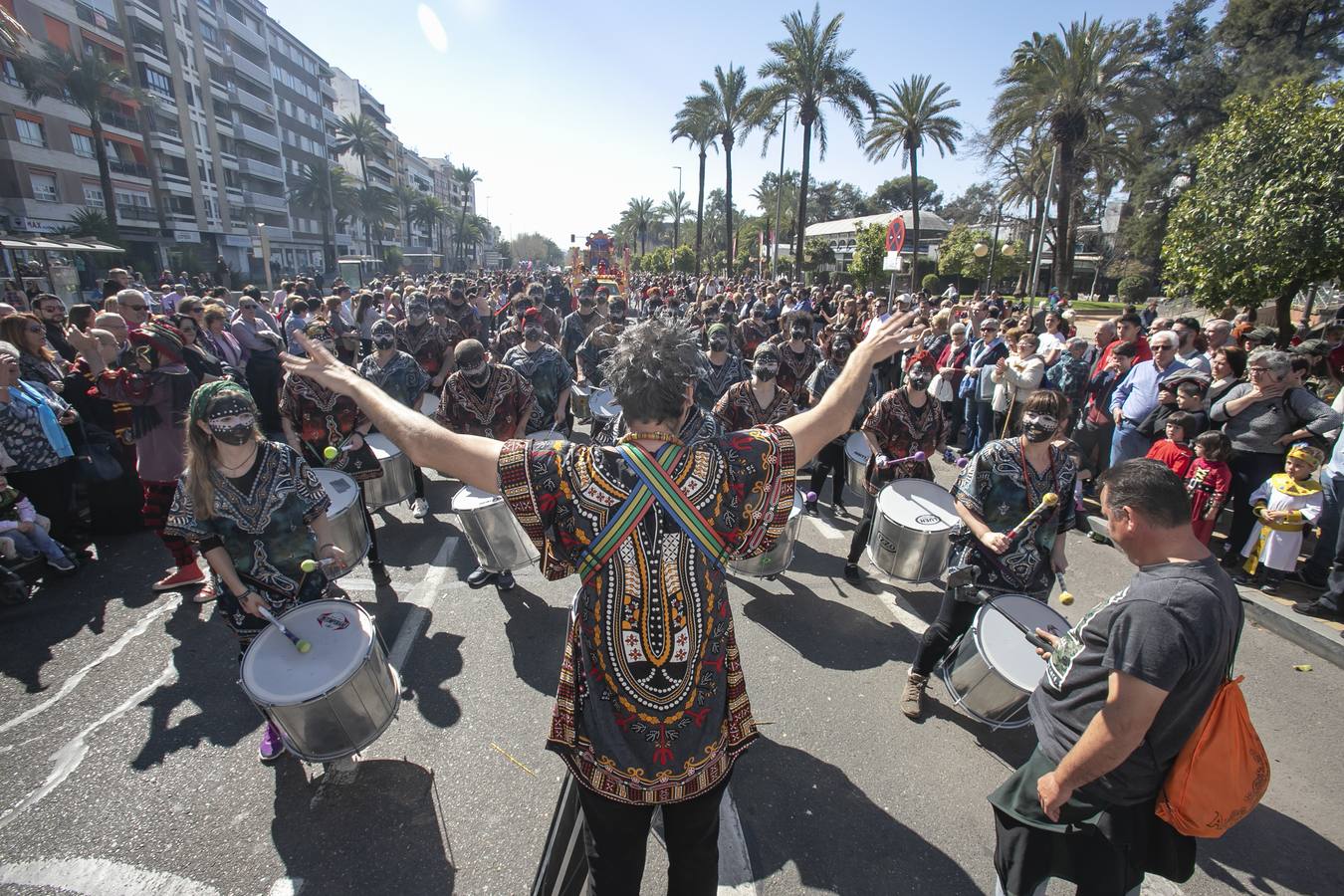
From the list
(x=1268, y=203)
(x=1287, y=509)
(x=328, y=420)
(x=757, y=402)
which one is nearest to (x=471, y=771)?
(x=328, y=420)

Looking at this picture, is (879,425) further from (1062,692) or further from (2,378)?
(2,378)

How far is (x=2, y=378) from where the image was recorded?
4.91m

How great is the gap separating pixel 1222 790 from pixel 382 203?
250 ft

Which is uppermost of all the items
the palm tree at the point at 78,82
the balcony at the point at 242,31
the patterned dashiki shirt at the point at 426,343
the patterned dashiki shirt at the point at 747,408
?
the balcony at the point at 242,31

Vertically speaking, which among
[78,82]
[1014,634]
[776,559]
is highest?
[78,82]

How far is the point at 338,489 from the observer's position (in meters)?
4.61

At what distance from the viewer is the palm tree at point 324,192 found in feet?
186

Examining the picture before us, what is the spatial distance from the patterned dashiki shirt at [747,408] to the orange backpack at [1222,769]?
12.9 ft

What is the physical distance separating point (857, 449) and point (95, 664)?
20.4 feet

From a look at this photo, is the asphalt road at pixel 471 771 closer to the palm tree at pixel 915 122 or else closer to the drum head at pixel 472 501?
the drum head at pixel 472 501

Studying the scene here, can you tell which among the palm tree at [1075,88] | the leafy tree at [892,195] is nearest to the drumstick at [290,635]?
the palm tree at [1075,88]

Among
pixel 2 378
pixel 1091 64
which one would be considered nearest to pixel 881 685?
pixel 2 378

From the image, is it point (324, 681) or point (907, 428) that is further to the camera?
point (907, 428)

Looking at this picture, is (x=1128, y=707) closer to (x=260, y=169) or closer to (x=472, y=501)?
(x=472, y=501)
